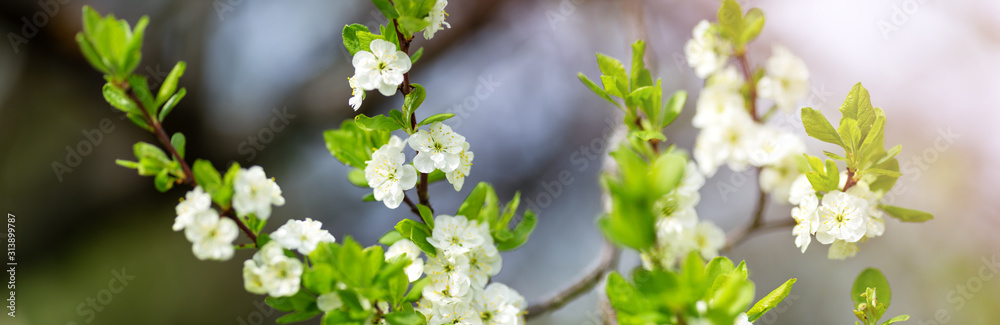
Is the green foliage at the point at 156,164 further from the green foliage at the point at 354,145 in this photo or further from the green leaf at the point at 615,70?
the green leaf at the point at 615,70

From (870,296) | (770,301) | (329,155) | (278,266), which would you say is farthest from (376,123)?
(329,155)

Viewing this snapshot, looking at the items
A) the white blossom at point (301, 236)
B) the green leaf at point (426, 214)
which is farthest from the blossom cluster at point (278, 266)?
the green leaf at point (426, 214)

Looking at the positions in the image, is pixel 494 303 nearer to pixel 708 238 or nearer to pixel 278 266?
pixel 278 266

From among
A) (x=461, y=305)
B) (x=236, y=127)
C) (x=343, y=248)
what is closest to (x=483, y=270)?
(x=461, y=305)

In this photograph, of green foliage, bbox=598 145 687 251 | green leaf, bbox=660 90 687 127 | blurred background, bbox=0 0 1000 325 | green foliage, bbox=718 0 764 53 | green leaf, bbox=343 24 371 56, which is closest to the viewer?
green foliage, bbox=598 145 687 251

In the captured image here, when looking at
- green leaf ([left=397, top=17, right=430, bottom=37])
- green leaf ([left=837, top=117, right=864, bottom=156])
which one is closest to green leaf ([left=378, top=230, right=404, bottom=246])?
green leaf ([left=397, top=17, right=430, bottom=37])

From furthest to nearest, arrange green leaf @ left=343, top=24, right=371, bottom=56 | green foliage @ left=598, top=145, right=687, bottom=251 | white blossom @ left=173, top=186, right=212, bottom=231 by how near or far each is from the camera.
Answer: green leaf @ left=343, top=24, right=371, bottom=56 → white blossom @ left=173, top=186, right=212, bottom=231 → green foliage @ left=598, top=145, right=687, bottom=251

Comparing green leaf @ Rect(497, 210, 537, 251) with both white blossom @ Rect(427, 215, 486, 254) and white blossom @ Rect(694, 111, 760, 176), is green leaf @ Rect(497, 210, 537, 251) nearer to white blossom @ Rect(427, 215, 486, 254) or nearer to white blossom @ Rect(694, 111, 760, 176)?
white blossom @ Rect(427, 215, 486, 254)
